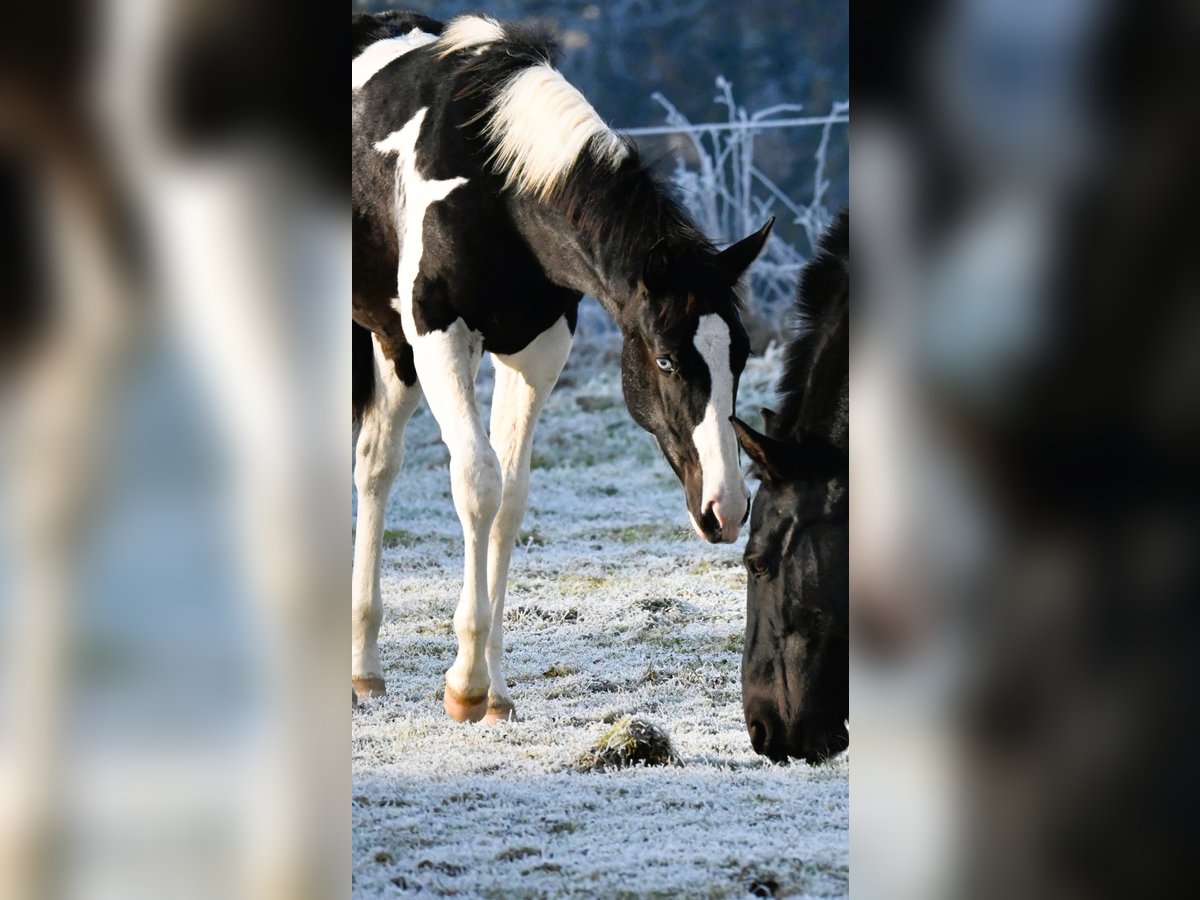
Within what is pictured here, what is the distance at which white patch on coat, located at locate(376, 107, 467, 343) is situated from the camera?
134 inches

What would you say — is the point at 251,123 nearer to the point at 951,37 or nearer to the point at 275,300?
the point at 275,300

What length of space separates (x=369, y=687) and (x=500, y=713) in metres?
0.38

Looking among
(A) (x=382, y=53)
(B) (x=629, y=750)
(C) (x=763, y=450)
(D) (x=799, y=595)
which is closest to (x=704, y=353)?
(C) (x=763, y=450)

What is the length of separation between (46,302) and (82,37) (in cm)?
37

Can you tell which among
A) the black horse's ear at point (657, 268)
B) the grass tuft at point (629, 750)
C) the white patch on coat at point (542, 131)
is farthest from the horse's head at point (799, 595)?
the white patch on coat at point (542, 131)

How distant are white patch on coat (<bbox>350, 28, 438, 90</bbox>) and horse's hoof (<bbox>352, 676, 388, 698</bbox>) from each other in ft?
5.43

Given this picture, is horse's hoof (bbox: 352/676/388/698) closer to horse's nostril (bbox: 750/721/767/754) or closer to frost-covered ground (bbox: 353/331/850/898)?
frost-covered ground (bbox: 353/331/850/898)

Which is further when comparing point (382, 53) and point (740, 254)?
point (382, 53)

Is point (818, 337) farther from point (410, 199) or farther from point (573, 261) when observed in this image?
point (410, 199)

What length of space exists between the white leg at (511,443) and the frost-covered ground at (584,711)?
97 mm

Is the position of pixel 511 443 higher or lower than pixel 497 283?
lower

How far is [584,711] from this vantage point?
11.8 ft

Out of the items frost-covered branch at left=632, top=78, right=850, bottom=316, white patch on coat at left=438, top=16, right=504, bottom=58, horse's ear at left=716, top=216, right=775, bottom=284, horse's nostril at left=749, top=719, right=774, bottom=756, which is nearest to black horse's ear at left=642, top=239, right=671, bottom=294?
horse's ear at left=716, top=216, right=775, bottom=284

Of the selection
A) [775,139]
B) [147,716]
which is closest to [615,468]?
[775,139]
